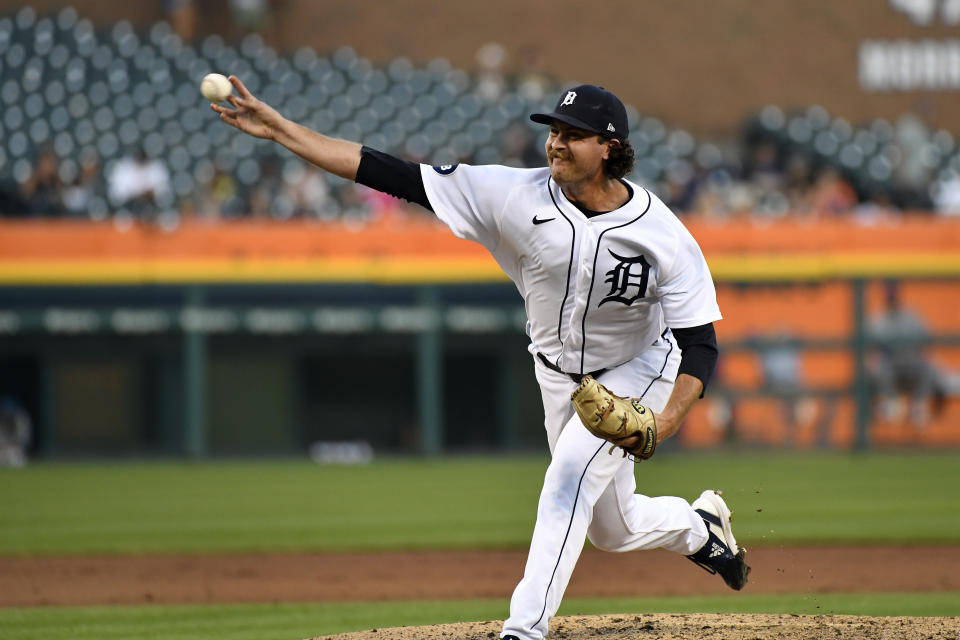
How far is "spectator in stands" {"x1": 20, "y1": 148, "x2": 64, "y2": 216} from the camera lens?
12898 mm

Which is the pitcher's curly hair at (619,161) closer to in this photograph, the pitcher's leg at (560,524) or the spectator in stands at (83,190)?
the pitcher's leg at (560,524)

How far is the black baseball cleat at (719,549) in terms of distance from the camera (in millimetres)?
4820

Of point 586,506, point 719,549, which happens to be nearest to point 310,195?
point 719,549

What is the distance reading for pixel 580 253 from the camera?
4188mm

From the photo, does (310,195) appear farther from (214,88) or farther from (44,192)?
(214,88)

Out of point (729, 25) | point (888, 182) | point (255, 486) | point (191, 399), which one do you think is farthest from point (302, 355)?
point (729, 25)

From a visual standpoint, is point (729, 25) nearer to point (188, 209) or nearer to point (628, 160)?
point (188, 209)

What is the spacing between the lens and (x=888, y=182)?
15844 mm

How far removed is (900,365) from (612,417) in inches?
387

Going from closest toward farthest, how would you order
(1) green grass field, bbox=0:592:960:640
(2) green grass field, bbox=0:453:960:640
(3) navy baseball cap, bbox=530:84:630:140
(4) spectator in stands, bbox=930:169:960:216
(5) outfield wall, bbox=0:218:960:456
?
(3) navy baseball cap, bbox=530:84:630:140 → (1) green grass field, bbox=0:592:960:640 → (2) green grass field, bbox=0:453:960:640 → (5) outfield wall, bbox=0:218:960:456 → (4) spectator in stands, bbox=930:169:960:216

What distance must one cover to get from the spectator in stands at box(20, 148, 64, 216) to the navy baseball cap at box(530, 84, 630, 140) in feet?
31.8

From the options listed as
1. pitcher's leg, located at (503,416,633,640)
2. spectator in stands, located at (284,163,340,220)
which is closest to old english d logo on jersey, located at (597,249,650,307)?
pitcher's leg, located at (503,416,633,640)

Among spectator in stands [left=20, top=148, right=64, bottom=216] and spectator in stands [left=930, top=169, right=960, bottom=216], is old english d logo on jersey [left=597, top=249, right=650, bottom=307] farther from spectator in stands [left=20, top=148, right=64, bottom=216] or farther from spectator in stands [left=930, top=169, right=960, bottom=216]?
spectator in stands [left=930, top=169, right=960, bottom=216]

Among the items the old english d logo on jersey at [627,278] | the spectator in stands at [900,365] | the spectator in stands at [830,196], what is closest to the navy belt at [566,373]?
the old english d logo on jersey at [627,278]
